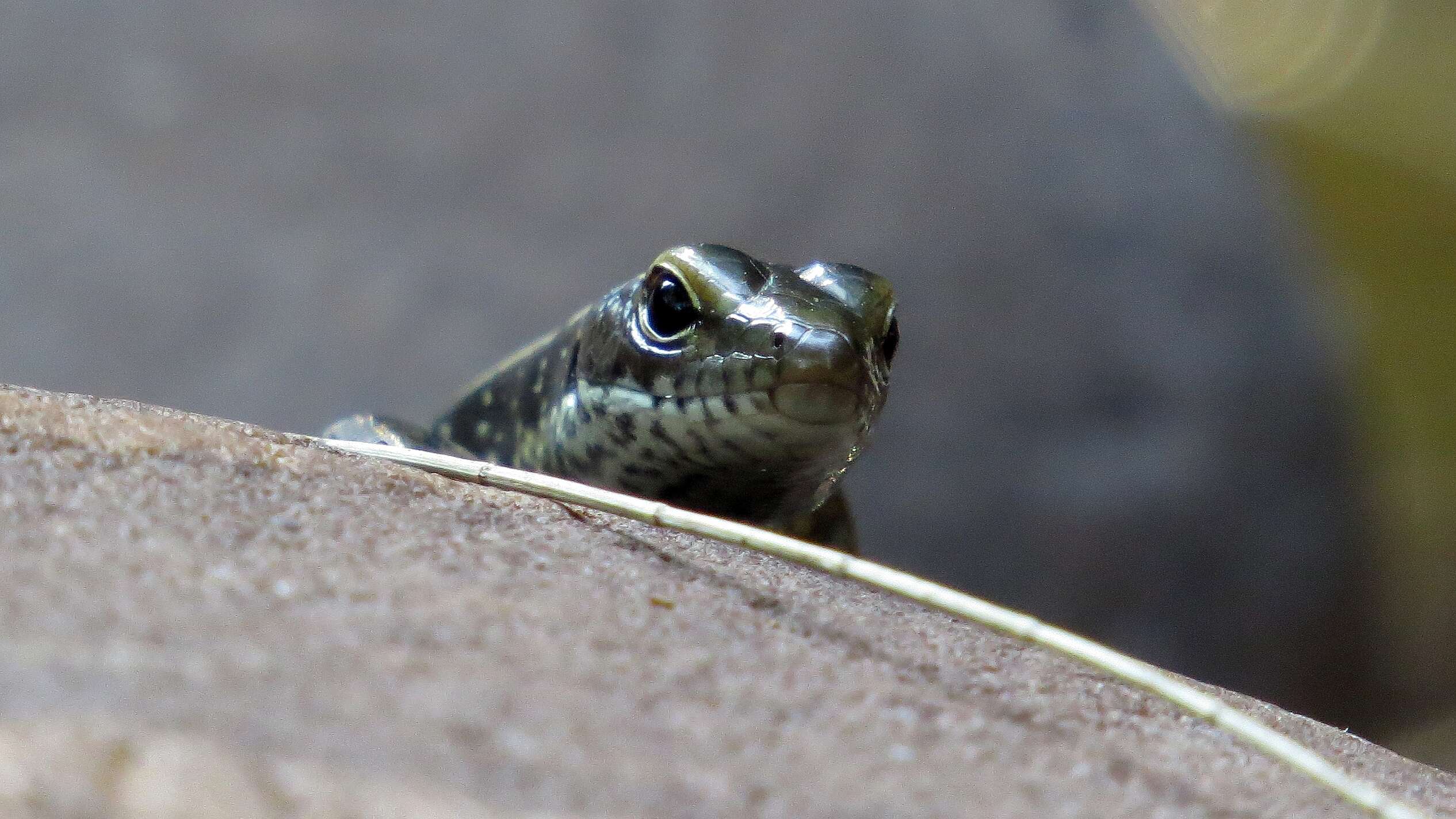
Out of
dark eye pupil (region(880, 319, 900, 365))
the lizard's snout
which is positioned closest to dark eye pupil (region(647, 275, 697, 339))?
the lizard's snout

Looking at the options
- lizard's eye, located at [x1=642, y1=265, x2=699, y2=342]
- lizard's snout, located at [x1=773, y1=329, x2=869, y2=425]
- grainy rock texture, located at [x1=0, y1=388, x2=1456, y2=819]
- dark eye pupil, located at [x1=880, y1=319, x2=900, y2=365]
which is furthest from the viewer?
dark eye pupil, located at [x1=880, y1=319, x2=900, y2=365]

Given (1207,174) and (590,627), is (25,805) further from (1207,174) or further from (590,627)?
(1207,174)

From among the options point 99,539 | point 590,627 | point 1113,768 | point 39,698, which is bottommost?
point 1113,768

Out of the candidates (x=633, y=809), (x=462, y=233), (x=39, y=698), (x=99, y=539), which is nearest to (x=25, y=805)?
(x=39, y=698)

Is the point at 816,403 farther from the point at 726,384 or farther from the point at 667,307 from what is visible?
the point at 667,307

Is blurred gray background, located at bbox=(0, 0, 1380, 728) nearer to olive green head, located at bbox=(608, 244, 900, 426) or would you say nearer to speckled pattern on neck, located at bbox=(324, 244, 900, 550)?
speckled pattern on neck, located at bbox=(324, 244, 900, 550)

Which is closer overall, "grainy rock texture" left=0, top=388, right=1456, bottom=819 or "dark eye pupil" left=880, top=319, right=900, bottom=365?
"grainy rock texture" left=0, top=388, right=1456, bottom=819
